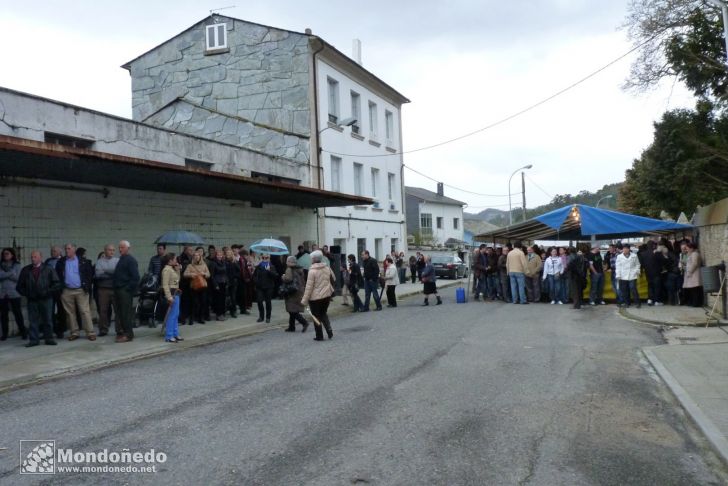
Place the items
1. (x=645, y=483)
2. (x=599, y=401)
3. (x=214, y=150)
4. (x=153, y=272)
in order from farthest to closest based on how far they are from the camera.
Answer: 1. (x=214, y=150)
2. (x=153, y=272)
3. (x=599, y=401)
4. (x=645, y=483)

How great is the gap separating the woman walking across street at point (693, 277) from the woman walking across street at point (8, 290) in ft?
48.6

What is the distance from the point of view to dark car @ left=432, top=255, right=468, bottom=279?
33.4 metres

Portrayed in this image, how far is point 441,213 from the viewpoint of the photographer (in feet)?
189

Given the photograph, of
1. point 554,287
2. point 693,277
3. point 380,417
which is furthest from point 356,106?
point 380,417

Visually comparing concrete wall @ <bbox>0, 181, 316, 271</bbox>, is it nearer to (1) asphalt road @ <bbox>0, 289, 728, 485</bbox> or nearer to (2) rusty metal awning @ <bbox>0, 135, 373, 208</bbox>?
(2) rusty metal awning @ <bbox>0, 135, 373, 208</bbox>

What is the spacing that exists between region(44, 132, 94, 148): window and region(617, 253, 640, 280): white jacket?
13673mm

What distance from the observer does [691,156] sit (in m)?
16.7

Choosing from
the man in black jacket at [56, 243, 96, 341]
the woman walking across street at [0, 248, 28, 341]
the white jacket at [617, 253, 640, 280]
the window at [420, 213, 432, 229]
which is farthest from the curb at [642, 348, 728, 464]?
the window at [420, 213, 432, 229]

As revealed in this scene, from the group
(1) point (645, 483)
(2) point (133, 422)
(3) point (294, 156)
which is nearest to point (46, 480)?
(2) point (133, 422)

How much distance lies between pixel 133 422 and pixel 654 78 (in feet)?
50.5

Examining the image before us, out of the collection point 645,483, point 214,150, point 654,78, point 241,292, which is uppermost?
point 654,78

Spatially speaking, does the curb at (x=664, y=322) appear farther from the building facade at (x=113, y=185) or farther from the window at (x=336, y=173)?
the window at (x=336, y=173)

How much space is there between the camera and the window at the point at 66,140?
12953 mm

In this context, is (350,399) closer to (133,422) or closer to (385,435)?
(385,435)
